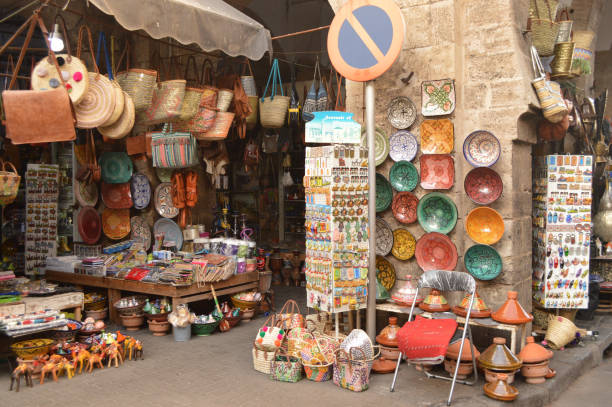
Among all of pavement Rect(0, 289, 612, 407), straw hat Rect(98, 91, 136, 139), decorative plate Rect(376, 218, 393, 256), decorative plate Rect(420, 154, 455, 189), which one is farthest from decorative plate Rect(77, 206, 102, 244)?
decorative plate Rect(420, 154, 455, 189)

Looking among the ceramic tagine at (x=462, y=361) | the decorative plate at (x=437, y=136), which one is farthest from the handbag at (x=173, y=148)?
the ceramic tagine at (x=462, y=361)

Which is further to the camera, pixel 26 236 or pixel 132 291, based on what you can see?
pixel 26 236

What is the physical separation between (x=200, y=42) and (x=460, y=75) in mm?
2414

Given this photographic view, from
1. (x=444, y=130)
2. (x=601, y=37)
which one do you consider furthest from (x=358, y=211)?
(x=601, y=37)

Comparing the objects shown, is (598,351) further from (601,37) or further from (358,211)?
(601,37)

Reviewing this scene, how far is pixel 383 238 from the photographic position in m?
5.73

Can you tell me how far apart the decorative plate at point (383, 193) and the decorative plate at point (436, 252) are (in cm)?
50

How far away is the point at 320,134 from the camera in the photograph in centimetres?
495

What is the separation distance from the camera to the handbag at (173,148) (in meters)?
6.58

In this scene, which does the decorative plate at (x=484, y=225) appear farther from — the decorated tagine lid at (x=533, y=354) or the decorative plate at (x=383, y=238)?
the decorated tagine lid at (x=533, y=354)

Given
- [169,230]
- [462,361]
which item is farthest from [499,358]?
[169,230]

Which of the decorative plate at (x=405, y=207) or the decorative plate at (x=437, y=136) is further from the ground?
the decorative plate at (x=437, y=136)

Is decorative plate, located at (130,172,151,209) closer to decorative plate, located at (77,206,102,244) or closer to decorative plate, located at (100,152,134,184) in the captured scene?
decorative plate, located at (100,152,134,184)

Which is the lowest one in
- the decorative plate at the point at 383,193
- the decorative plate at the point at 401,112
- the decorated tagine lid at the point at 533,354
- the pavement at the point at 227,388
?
the pavement at the point at 227,388
